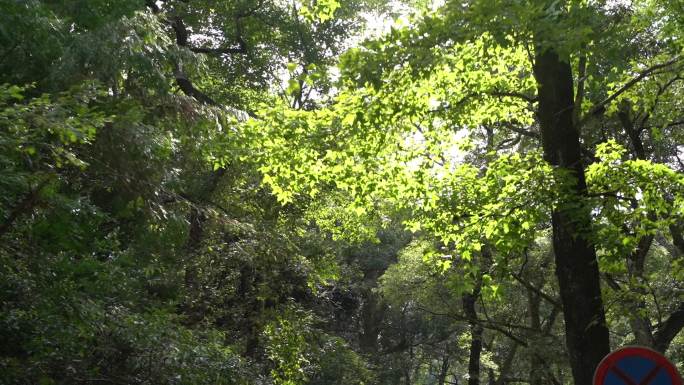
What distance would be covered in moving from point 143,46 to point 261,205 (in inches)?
294

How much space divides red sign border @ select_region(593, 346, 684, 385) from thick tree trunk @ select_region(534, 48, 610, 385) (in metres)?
2.27

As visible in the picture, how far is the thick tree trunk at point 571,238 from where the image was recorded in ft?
21.2

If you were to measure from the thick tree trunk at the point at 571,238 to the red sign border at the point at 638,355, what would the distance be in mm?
2271

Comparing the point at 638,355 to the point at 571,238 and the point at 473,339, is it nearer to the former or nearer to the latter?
the point at 571,238

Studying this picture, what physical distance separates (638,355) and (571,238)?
2742 mm

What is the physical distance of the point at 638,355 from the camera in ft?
13.6

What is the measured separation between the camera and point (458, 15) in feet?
18.7

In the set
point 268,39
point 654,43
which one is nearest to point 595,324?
point 654,43

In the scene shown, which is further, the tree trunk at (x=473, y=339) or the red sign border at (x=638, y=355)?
the tree trunk at (x=473, y=339)

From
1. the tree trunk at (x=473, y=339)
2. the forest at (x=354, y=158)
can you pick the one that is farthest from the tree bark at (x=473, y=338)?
the forest at (x=354, y=158)

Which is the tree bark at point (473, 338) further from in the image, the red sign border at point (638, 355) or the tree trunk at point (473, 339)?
the red sign border at point (638, 355)

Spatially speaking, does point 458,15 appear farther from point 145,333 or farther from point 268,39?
point 268,39

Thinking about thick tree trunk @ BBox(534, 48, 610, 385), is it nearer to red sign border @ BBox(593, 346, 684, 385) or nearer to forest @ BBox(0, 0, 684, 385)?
forest @ BBox(0, 0, 684, 385)

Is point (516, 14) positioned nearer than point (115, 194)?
Yes
